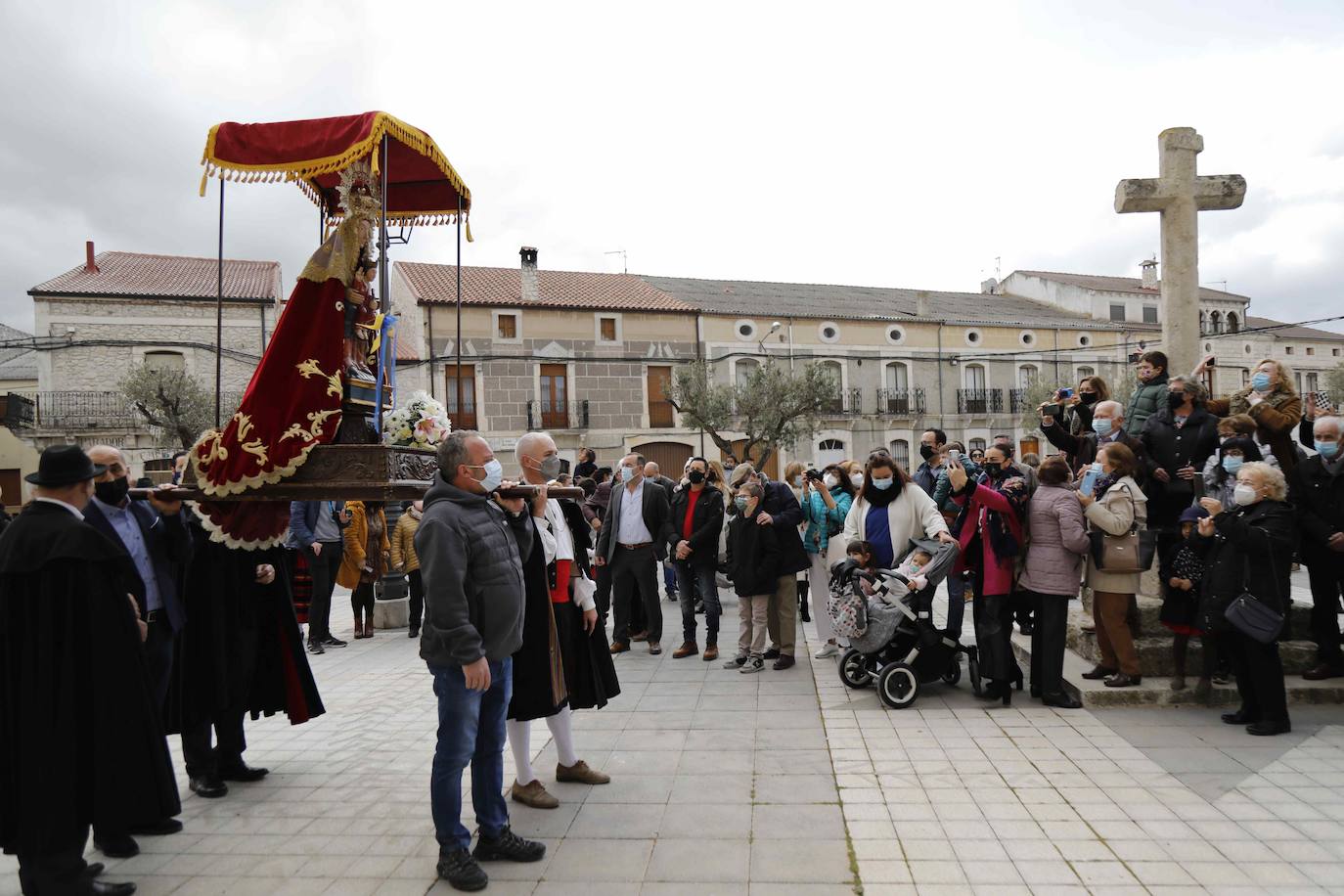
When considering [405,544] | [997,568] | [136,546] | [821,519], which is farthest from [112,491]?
[821,519]

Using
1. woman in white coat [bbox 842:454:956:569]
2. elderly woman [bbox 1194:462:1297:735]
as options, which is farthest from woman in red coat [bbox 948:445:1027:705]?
elderly woman [bbox 1194:462:1297:735]

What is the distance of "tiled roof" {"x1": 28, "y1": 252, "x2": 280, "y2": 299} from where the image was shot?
2652cm

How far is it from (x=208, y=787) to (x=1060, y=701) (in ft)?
18.2

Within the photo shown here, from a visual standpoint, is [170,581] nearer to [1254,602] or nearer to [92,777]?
[92,777]

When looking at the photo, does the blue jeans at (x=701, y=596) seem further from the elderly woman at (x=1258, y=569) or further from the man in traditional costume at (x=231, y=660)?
the elderly woman at (x=1258, y=569)

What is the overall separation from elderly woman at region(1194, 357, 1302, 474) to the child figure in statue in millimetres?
6186

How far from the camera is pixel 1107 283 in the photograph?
136 feet

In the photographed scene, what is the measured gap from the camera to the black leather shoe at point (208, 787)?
4688 mm

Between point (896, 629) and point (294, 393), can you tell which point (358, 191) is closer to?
point (294, 393)

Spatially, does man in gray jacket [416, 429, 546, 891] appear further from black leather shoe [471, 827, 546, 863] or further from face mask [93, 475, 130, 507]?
face mask [93, 475, 130, 507]

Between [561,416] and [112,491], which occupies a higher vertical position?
[561,416]

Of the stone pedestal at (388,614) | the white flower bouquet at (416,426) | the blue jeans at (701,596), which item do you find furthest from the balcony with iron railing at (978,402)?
the white flower bouquet at (416,426)

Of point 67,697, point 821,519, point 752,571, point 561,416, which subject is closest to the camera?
point 67,697

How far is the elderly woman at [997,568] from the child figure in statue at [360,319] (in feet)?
13.2
